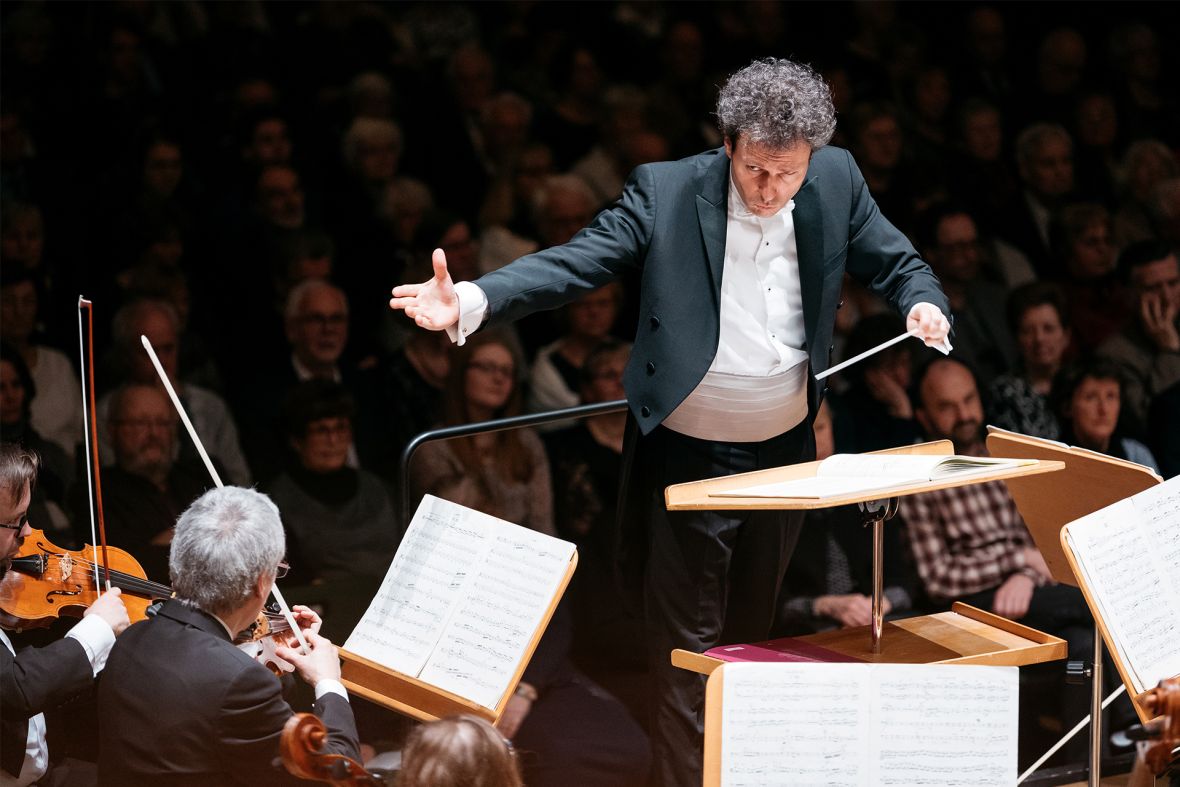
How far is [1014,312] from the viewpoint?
→ 506 centimetres

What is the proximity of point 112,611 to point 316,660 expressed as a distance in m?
0.40

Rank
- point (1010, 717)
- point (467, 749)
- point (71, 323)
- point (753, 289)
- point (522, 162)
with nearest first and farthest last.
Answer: point (467, 749) → point (1010, 717) → point (753, 289) → point (71, 323) → point (522, 162)

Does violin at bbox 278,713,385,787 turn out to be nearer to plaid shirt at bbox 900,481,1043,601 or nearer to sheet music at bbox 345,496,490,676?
sheet music at bbox 345,496,490,676

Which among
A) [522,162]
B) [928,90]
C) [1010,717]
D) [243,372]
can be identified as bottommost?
[1010,717]

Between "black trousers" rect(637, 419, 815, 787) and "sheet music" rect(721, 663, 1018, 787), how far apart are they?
461 millimetres

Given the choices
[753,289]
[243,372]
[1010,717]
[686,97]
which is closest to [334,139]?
[243,372]

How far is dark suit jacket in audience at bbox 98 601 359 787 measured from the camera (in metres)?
2.13

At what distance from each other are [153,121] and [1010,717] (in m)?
3.75

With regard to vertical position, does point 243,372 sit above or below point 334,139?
below

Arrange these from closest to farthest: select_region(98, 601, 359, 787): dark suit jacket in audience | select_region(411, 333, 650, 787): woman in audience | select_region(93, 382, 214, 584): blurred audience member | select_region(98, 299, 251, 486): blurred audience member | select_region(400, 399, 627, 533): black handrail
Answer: select_region(98, 601, 359, 787): dark suit jacket in audience < select_region(400, 399, 627, 533): black handrail < select_region(411, 333, 650, 787): woman in audience < select_region(93, 382, 214, 584): blurred audience member < select_region(98, 299, 251, 486): blurred audience member

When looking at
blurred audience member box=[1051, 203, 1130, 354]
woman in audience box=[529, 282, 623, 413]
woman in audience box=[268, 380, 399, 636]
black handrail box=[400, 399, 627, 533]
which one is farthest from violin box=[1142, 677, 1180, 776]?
blurred audience member box=[1051, 203, 1130, 354]

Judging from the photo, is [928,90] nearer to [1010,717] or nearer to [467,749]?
[1010,717]

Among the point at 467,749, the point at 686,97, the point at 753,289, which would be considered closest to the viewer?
the point at 467,749

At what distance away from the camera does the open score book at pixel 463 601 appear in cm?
230
